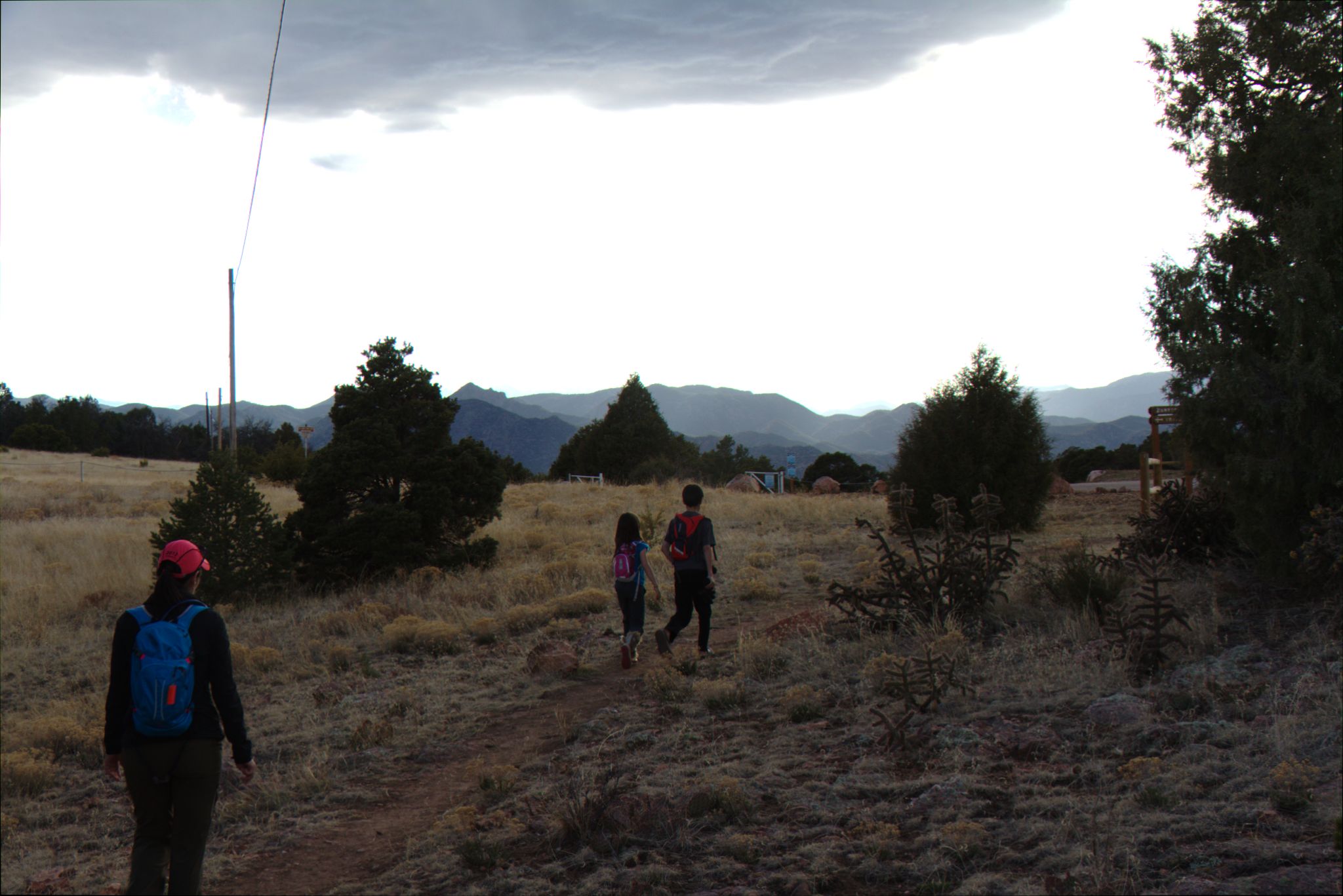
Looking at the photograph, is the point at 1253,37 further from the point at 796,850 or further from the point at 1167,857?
the point at 796,850

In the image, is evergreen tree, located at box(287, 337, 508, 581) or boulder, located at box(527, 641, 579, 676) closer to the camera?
boulder, located at box(527, 641, 579, 676)

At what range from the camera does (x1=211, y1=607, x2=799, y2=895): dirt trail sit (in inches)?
199

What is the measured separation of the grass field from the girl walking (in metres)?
0.27

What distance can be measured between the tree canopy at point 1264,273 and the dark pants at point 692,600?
4.84m

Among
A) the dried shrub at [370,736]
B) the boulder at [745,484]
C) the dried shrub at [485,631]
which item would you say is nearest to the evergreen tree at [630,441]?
the boulder at [745,484]

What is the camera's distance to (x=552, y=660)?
907cm

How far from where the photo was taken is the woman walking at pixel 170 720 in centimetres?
407

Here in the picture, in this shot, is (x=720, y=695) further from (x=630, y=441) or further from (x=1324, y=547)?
(x=630, y=441)

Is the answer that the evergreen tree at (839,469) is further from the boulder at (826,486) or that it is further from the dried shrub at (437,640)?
the dried shrub at (437,640)

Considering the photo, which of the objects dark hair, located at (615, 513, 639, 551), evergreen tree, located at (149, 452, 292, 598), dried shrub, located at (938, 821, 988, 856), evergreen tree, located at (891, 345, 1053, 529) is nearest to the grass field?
dried shrub, located at (938, 821, 988, 856)

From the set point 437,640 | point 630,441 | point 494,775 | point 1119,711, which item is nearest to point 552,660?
point 437,640

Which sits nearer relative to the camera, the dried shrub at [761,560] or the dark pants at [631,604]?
the dark pants at [631,604]

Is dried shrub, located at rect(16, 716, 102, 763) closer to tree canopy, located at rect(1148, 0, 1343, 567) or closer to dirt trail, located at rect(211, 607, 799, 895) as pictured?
dirt trail, located at rect(211, 607, 799, 895)

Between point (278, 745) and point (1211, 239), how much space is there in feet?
30.7
